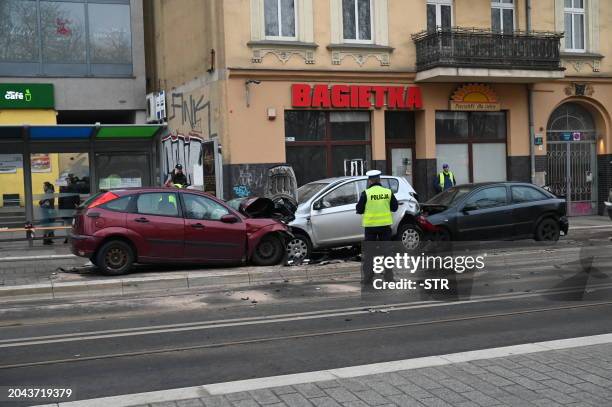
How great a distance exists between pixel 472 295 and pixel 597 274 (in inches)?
120

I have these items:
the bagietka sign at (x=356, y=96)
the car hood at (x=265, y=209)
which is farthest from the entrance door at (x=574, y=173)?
the car hood at (x=265, y=209)

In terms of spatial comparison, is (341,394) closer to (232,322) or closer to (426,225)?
(232,322)

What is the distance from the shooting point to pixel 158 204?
11.8 m

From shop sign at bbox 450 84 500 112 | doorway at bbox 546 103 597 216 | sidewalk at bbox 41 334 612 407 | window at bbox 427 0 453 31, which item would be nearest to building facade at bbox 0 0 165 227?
window at bbox 427 0 453 31

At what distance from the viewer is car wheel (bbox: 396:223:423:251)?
13898mm

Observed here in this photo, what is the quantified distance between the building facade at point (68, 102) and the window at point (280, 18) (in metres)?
5.49

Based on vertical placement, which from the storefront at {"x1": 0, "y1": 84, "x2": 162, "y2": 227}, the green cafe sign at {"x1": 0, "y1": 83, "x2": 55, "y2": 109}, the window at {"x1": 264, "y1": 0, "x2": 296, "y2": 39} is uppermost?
the window at {"x1": 264, "y1": 0, "x2": 296, "y2": 39}

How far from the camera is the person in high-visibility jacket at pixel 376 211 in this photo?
10.7m

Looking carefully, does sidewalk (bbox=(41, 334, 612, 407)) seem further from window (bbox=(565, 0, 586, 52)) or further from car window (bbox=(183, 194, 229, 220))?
window (bbox=(565, 0, 586, 52))

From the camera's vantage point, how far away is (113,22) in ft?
79.1

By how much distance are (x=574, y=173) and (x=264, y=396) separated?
69.2 ft

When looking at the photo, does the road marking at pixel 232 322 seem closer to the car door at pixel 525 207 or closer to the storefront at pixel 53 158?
the car door at pixel 525 207

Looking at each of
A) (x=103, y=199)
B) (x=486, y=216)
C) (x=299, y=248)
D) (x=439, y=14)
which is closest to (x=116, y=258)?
(x=103, y=199)

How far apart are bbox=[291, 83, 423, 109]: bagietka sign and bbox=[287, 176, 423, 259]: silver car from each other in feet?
18.7
